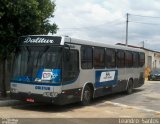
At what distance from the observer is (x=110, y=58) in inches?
751

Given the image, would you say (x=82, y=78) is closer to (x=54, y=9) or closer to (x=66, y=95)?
(x=66, y=95)

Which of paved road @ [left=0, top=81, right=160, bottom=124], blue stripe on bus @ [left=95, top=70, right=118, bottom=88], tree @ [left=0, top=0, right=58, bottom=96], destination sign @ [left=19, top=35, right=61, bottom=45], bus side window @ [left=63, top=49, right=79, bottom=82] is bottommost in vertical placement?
paved road @ [left=0, top=81, right=160, bottom=124]

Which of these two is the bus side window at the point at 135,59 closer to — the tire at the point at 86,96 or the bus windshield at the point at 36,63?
the tire at the point at 86,96

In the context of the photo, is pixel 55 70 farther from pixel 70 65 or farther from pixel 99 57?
pixel 99 57

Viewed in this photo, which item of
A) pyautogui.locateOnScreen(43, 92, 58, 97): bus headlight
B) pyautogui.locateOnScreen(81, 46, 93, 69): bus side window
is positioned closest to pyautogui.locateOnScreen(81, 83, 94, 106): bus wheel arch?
pyautogui.locateOnScreen(81, 46, 93, 69): bus side window

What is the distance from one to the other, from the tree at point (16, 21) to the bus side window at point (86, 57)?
2471 millimetres

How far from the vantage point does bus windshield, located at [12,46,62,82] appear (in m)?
14.4

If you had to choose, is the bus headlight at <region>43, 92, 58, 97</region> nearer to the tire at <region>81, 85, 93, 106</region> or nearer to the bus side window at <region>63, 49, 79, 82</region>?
the bus side window at <region>63, 49, 79, 82</region>

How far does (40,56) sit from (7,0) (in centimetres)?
303

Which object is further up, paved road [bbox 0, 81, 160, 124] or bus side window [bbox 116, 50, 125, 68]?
bus side window [bbox 116, 50, 125, 68]

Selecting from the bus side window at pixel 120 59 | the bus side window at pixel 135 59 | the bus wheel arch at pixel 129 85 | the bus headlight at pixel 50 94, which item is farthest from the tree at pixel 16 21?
the bus side window at pixel 135 59

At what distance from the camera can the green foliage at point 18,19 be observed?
52.8ft

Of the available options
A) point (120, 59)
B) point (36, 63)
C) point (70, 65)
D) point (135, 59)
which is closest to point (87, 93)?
point (70, 65)

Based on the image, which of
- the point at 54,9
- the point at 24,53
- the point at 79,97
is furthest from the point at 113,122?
the point at 54,9
